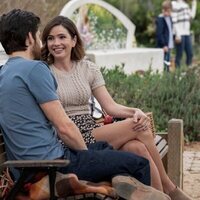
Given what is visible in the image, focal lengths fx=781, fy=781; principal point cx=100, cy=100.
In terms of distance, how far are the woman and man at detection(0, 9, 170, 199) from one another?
Answer: 1.71ft

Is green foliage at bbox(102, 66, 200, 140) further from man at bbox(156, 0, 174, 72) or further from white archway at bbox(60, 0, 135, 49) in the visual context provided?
man at bbox(156, 0, 174, 72)

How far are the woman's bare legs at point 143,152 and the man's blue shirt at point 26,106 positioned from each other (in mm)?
A: 764

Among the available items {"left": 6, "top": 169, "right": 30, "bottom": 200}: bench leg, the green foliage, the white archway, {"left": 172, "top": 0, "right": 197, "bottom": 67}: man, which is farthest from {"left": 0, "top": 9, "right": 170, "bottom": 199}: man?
{"left": 172, "top": 0, "right": 197, "bottom": 67}: man

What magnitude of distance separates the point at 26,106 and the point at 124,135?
0.92 metres

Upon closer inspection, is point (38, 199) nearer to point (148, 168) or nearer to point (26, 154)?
point (26, 154)

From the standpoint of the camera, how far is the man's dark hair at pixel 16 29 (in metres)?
4.28

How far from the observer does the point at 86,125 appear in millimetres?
5027

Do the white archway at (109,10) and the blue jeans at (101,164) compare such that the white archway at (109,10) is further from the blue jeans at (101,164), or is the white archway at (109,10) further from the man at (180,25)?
the blue jeans at (101,164)

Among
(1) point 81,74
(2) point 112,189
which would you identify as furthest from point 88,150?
(1) point 81,74

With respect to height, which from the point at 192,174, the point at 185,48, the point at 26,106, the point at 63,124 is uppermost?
the point at 26,106

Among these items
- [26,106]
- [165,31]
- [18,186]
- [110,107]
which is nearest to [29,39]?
Answer: [26,106]

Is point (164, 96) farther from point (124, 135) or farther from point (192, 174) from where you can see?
point (124, 135)

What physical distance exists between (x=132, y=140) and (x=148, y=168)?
44cm

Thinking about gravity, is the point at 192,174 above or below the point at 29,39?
below
